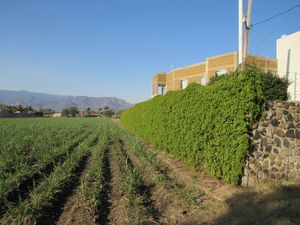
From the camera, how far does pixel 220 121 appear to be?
801 cm

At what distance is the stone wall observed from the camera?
24.5 feet

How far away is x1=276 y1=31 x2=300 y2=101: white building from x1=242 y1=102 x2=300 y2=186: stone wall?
48.1 ft

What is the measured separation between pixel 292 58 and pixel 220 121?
18.2 meters

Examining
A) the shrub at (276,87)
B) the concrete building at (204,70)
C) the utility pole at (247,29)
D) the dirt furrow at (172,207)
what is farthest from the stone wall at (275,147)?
the concrete building at (204,70)

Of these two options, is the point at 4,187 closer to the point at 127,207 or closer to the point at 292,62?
the point at 127,207

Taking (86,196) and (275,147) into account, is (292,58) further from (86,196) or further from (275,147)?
(86,196)

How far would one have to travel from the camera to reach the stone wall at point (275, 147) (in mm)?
7457

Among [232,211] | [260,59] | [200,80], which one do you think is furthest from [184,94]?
[200,80]

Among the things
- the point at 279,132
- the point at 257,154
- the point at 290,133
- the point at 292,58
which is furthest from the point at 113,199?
the point at 292,58

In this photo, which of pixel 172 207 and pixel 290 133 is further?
pixel 290 133

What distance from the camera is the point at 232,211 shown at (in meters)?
6.09

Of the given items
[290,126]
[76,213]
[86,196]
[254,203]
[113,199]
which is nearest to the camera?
[76,213]

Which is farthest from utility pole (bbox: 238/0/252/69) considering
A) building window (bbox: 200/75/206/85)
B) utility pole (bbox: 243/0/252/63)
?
building window (bbox: 200/75/206/85)

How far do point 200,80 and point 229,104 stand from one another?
87.7 feet
